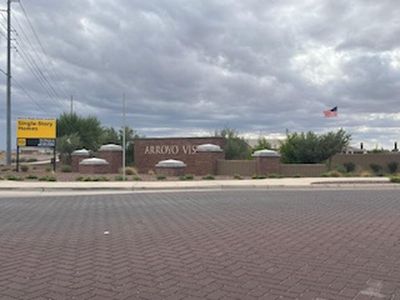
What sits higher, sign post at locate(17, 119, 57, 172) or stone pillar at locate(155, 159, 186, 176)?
sign post at locate(17, 119, 57, 172)

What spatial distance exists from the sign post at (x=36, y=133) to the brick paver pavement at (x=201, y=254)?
27129mm

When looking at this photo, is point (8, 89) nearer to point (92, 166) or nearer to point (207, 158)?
point (92, 166)

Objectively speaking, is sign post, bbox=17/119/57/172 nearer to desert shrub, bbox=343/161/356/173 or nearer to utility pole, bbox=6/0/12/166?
utility pole, bbox=6/0/12/166

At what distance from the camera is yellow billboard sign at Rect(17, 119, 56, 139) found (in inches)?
1549

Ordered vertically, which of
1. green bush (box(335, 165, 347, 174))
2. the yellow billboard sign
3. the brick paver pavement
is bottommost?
the brick paver pavement

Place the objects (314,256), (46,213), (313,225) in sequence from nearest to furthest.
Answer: (314,256)
(313,225)
(46,213)

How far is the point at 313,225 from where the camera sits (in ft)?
36.0

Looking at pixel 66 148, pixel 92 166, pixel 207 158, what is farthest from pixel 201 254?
pixel 66 148

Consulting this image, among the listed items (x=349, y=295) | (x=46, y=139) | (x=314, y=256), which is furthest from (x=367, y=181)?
(x=46, y=139)

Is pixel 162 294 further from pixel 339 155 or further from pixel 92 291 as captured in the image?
pixel 339 155

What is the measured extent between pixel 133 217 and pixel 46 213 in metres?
2.74

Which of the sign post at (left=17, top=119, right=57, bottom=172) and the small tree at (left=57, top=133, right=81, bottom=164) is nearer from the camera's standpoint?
the sign post at (left=17, top=119, right=57, bottom=172)

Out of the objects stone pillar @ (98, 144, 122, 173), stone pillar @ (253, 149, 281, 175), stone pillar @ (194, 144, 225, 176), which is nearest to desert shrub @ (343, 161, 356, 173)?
stone pillar @ (253, 149, 281, 175)

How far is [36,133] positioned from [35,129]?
0.33m
